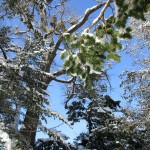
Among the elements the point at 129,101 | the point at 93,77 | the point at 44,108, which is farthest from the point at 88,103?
the point at 93,77

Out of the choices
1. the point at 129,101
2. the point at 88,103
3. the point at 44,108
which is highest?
the point at 88,103

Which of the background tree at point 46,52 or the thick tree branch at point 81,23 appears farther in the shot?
the thick tree branch at point 81,23

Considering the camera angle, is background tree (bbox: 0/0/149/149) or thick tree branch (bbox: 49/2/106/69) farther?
thick tree branch (bbox: 49/2/106/69)

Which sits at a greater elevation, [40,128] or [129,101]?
[129,101]

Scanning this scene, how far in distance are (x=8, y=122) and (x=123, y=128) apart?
15.7 ft

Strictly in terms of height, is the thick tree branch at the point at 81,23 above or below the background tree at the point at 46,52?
above

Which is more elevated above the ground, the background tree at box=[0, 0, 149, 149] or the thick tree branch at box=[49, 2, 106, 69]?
the thick tree branch at box=[49, 2, 106, 69]

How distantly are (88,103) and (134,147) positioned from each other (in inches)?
136

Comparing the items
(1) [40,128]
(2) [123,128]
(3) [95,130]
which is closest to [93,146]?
(3) [95,130]

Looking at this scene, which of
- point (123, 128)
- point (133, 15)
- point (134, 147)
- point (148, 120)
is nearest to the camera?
point (133, 15)

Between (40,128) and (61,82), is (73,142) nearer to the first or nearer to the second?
(61,82)

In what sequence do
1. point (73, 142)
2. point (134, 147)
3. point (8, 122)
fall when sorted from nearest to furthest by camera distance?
point (8, 122) < point (134, 147) < point (73, 142)

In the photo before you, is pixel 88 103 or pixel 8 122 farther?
pixel 88 103

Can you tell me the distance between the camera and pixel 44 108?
890cm
